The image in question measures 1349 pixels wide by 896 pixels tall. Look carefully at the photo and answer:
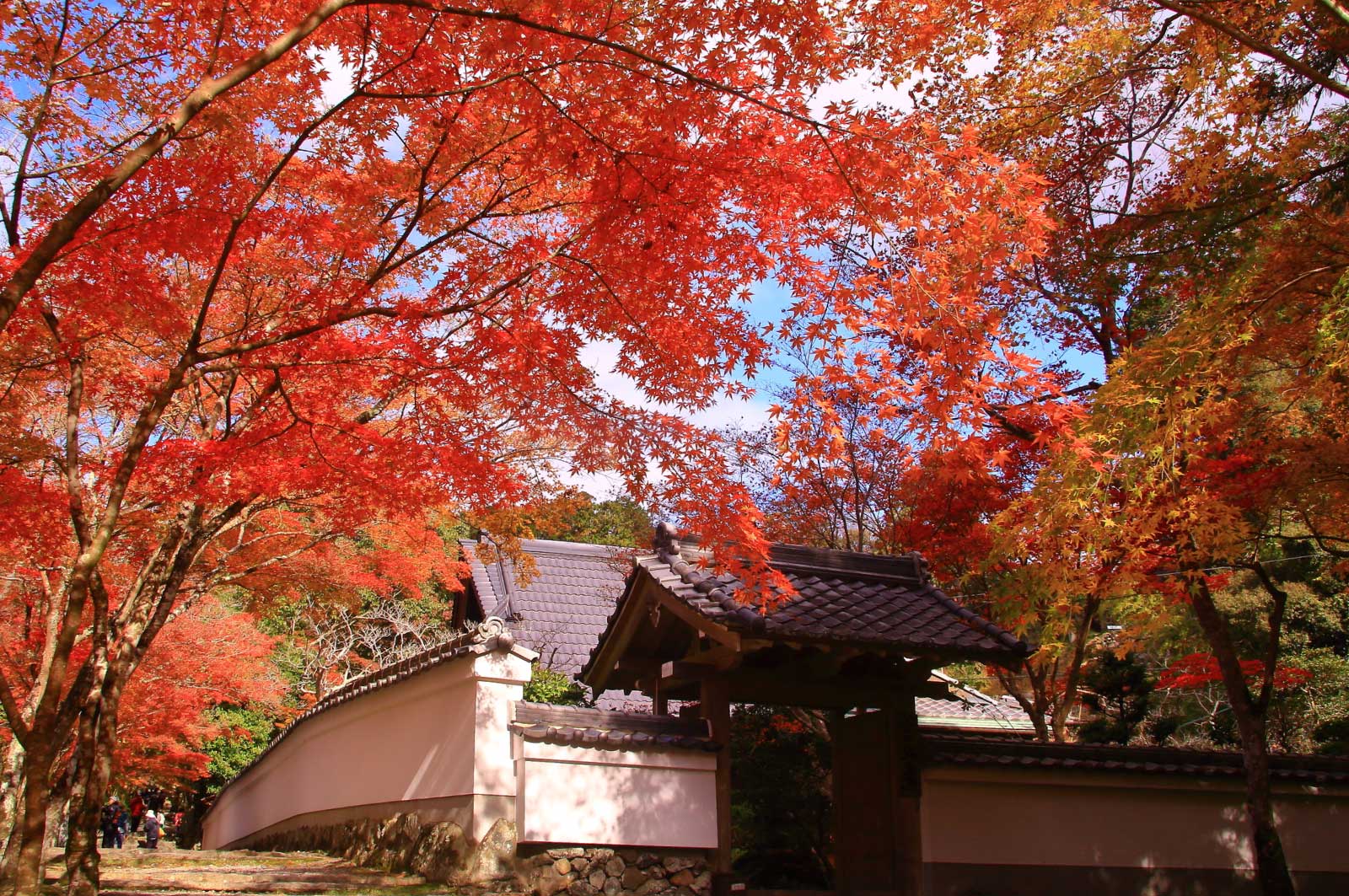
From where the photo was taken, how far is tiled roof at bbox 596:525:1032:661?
284 inches

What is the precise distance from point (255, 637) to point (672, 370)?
11.8 metres

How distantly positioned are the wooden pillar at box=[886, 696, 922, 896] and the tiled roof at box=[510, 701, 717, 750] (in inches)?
60.5

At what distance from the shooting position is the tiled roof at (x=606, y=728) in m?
7.48

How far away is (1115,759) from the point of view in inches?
335

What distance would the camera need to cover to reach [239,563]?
469 inches

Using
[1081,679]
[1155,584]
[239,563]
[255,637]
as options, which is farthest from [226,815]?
[1155,584]

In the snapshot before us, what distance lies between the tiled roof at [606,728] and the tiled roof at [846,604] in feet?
3.66

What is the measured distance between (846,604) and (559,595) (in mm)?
10488

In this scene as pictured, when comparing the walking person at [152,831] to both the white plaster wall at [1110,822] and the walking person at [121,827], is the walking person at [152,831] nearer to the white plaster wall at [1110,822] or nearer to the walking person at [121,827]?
the walking person at [121,827]

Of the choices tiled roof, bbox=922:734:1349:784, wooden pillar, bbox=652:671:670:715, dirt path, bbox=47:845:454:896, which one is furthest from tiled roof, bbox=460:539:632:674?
tiled roof, bbox=922:734:1349:784

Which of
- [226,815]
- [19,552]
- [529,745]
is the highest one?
[19,552]

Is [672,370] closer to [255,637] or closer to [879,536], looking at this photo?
[879,536]

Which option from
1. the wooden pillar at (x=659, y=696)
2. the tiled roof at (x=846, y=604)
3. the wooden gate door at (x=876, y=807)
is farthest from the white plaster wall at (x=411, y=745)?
the wooden gate door at (x=876, y=807)

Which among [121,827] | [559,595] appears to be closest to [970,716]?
[559,595]
